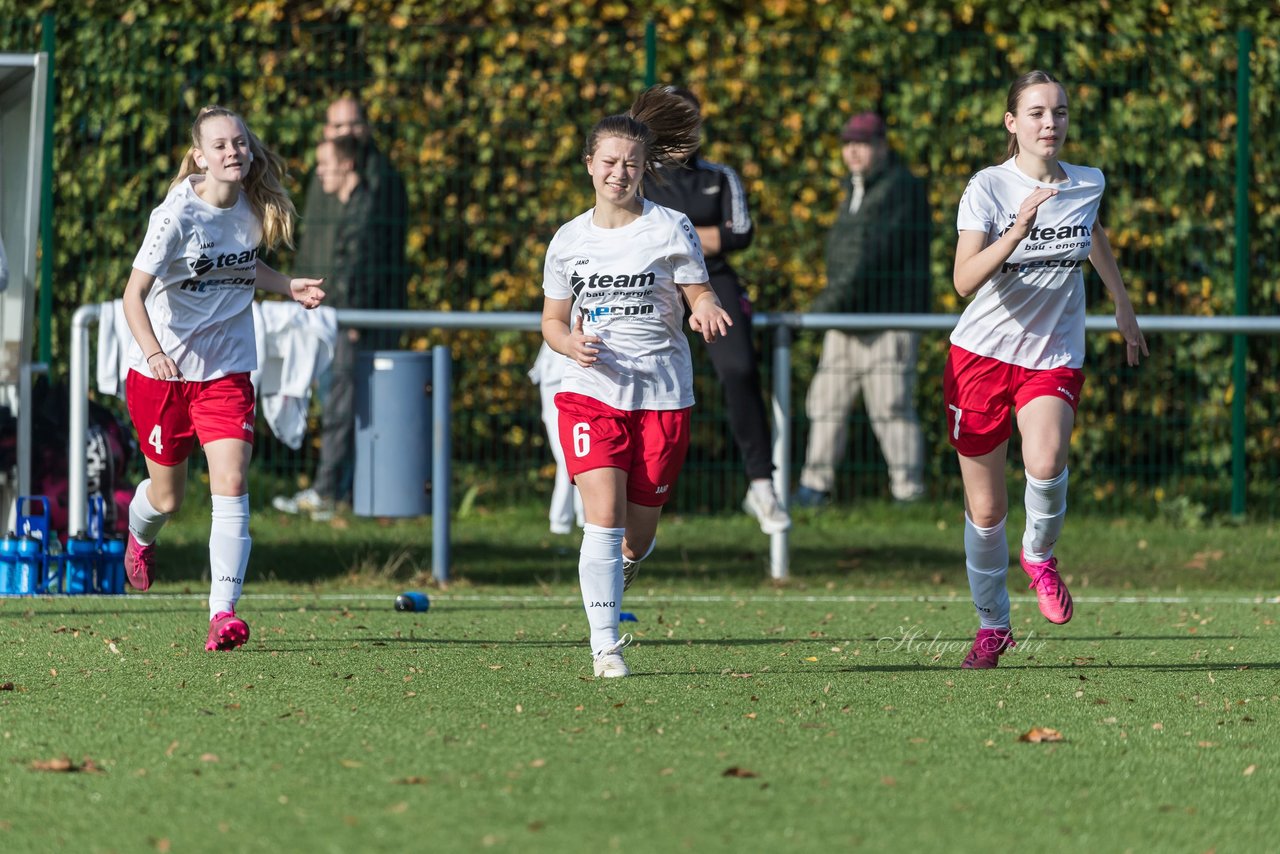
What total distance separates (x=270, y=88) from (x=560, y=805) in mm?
7434

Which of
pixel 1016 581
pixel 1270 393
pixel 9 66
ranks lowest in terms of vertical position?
pixel 1016 581

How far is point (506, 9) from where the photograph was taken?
37.7 ft

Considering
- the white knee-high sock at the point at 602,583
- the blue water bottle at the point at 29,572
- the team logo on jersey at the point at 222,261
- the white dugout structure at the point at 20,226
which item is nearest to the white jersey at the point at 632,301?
the white knee-high sock at the point at 602,583

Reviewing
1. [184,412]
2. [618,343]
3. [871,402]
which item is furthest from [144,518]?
[871,402]

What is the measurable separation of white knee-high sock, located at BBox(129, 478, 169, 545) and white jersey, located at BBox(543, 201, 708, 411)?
179cm

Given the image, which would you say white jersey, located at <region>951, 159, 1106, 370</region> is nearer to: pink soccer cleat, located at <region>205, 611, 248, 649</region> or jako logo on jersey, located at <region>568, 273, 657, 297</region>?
jako logo on jersey, located at <region>568, 273, 657, 297</region>

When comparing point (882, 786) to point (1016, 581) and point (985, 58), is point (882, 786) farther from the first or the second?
point (985, 58)

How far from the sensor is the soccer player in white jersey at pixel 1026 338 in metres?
5.94

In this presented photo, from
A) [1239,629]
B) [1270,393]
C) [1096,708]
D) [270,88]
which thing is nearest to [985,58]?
[1270,393]

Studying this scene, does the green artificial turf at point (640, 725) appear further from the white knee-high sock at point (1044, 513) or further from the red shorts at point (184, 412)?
the red shorts at point (184, 412)

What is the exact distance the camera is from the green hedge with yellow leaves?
10.4m

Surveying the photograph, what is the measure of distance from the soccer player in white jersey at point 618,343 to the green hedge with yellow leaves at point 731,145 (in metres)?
4.49

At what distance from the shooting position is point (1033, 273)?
601 cm

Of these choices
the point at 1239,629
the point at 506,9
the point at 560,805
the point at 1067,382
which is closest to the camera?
the point at 560,805
